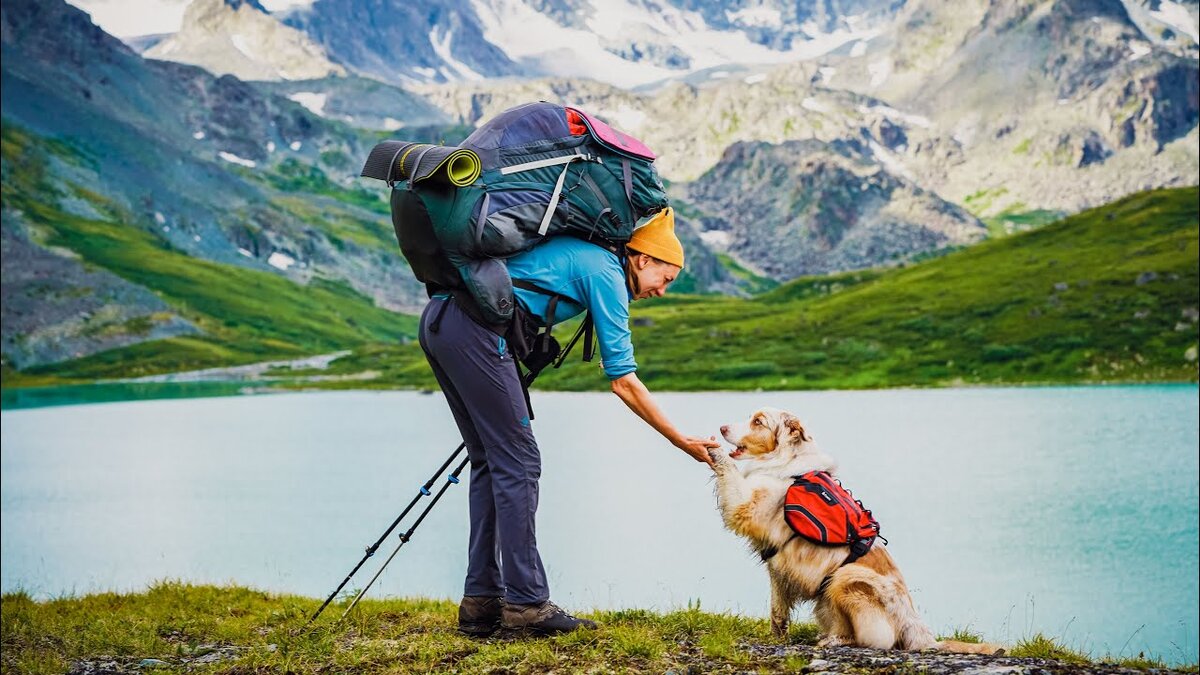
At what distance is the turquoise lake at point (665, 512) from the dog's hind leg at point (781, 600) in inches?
114

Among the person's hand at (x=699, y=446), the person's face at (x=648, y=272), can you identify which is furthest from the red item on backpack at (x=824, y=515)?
the person's face at (x=648, y=272)

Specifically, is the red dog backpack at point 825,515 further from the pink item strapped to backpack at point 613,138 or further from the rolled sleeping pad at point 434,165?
the rolled sleeping pad at point 434,165

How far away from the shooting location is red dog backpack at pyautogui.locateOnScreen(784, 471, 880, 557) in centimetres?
909

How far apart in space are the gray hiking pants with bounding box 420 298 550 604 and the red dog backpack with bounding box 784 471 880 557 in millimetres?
2351

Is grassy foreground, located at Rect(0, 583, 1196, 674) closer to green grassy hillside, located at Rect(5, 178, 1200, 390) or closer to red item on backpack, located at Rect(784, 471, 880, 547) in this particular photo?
red item on backpack, located at Rect(784, 471, 880, 547)

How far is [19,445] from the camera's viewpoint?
80.3m

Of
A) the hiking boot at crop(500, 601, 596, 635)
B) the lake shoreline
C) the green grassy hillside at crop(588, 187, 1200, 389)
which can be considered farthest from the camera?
the green grassy hillside at crop(588, 187, 1200, 389)

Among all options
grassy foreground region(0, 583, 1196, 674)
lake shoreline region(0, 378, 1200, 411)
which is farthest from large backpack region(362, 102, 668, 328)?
lake shoreline region(0, 378, 1200, 411)

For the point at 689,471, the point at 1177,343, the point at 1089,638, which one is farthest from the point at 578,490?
the point at 1177,343

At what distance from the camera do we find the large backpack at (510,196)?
348 inches

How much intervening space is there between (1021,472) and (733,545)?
22.7 m

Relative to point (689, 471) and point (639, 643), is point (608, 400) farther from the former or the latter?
point (639, 643)

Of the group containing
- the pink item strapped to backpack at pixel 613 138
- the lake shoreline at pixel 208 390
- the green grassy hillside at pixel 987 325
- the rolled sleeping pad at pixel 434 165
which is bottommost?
the rolled sleeping pad at pixel 434 165

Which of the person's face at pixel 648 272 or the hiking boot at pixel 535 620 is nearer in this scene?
the person's face at pixel 648 272
